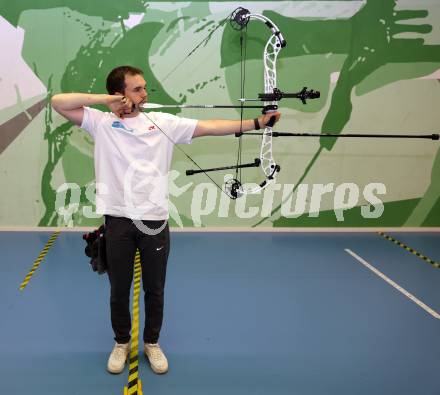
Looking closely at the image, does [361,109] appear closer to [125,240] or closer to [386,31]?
[386,31]

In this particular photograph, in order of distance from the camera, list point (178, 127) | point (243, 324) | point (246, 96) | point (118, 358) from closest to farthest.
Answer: point (178, 127) → point (118, 358) → point (243, 324) → point (246, 96)

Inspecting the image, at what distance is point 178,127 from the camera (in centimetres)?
201

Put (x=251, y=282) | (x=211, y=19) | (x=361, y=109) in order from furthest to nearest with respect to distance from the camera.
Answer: (x=361, y=109) < (x=211, y=19) < (x=251, y=282)

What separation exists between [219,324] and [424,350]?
1.26m

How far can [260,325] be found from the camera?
2633mm

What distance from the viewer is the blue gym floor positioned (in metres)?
2.09

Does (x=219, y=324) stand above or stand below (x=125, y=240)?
below

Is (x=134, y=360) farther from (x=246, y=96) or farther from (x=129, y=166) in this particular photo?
(x=246, y=96)

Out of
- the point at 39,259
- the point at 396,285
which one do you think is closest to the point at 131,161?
the point at 39,259

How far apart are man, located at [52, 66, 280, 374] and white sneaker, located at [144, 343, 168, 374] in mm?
318

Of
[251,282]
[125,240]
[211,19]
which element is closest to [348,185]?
[251,282]

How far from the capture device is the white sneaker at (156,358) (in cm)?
212

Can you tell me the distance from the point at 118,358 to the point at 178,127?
127 cm

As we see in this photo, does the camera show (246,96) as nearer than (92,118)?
No
